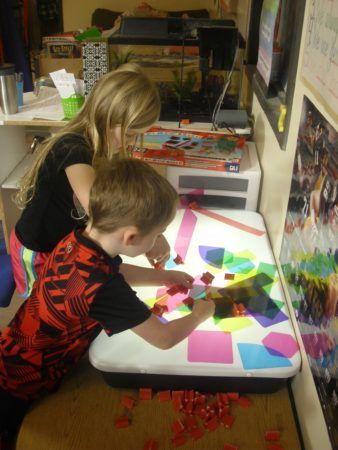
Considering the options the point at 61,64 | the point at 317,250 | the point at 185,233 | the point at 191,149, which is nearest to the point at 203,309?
the point at 317,250

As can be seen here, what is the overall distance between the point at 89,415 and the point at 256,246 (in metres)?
0.69

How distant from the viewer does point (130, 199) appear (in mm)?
892

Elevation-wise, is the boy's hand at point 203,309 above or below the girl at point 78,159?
below

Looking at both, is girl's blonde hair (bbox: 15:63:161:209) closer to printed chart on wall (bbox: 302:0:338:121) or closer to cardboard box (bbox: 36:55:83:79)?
printed chart on wall (bbox: 302:0:338:121)

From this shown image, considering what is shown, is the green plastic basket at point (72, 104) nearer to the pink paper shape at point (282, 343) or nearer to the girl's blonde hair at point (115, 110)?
the girl's blonde hair at point (115, 110)

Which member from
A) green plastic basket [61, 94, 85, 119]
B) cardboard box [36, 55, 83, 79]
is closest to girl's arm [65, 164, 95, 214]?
green plastic basket [61, 94, 85, 119]

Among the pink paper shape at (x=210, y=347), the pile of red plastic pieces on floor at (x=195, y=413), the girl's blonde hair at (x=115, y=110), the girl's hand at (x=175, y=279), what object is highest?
the girl's blonde hair at (x=115, y=110)

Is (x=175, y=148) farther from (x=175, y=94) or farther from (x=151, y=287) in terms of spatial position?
(x=151, y=287)

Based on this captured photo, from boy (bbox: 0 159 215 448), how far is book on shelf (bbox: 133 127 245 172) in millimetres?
623

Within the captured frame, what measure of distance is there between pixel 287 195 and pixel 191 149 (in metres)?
0.57

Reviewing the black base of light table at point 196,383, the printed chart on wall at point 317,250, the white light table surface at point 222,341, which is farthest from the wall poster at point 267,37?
the black base of light table at point 196,383

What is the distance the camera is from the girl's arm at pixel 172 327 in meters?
0.91

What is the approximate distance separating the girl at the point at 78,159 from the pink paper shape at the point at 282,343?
369 millimetres

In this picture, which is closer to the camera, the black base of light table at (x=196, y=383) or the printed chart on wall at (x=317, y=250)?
the printed chart on wall at (x=317, y=250)
